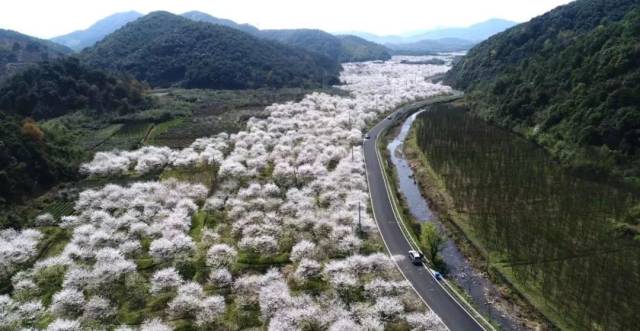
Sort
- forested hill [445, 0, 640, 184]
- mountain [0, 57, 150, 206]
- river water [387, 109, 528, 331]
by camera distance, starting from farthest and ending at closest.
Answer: forested hill [445, 0, 640, 184]
mountain [0, 57, 150, 206]
river water [387, 109, 528, 331]

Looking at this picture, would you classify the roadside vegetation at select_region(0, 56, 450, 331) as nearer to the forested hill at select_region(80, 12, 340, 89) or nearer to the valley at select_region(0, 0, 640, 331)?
the valley at select_region(0, 0, 640, 331)

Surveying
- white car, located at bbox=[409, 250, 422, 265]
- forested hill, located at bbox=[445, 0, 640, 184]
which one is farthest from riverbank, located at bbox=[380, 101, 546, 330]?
forested hill, located at bbox=[445, 0, 640, 184]

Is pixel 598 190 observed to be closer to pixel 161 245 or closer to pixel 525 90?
pixel 525 90

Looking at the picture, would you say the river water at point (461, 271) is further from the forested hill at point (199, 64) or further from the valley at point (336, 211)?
the forested hill at point (199, 64)

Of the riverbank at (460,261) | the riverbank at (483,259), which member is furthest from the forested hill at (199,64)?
the riverbank at (483,259)

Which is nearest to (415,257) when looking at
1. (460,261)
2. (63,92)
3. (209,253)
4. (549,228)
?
(460,261)
